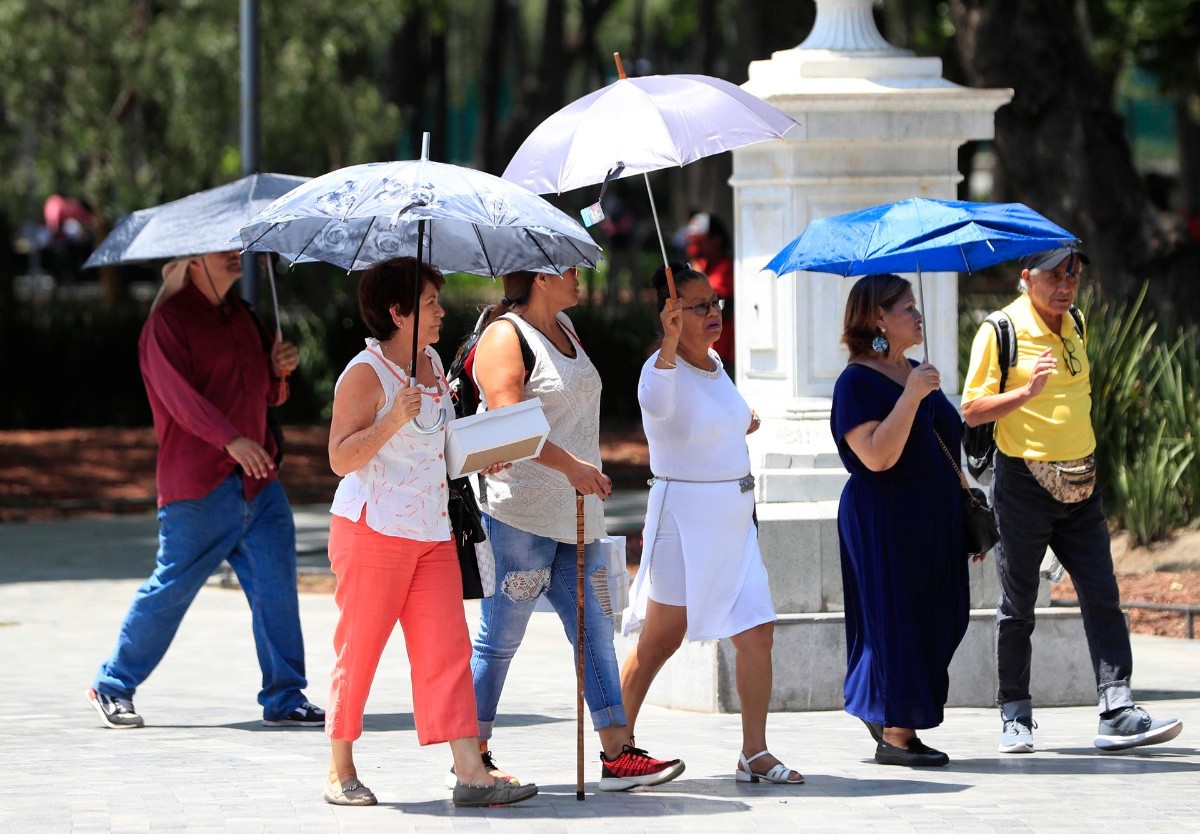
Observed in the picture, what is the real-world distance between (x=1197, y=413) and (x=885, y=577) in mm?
5723

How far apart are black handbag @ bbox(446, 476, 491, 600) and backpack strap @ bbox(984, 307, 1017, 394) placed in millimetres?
2033

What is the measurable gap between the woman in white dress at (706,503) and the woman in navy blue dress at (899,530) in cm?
42

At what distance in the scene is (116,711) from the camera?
7.84 meters

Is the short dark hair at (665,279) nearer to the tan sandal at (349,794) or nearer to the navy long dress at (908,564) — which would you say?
the navy long dress at (908,564)

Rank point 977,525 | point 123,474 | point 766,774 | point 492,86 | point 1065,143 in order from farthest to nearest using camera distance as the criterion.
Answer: point 492,86, point 123,474, point 1065,143, point 977,525, point 766,774

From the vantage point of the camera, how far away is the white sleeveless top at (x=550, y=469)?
6348 mm

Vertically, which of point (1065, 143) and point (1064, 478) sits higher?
point (1065, 143)

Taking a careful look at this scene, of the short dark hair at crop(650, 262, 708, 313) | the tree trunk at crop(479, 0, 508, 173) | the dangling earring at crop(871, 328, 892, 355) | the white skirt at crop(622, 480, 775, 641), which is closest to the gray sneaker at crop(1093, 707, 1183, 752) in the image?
Answer: the white skirt at crop(622, 480, 775, 641)

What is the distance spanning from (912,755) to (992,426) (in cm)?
123

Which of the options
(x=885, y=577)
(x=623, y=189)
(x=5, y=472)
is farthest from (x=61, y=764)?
(x=623, y=189)

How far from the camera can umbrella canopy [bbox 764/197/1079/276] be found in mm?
6684

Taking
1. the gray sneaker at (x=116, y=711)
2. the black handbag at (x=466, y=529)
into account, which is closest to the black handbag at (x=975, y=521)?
the black handbag at (x=466, y=529)

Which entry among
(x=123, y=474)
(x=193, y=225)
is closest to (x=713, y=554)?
(x=193, y=225)

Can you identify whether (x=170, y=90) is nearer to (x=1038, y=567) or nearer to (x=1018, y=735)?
(x=1038, y=567)
